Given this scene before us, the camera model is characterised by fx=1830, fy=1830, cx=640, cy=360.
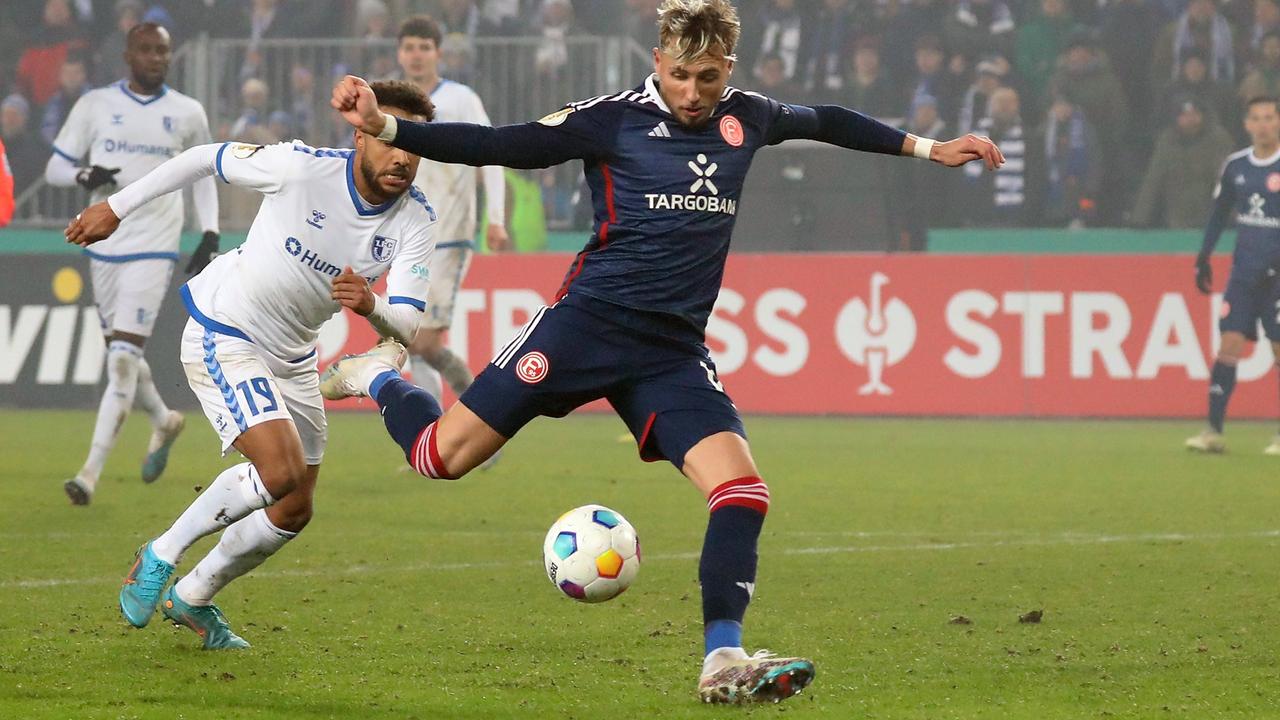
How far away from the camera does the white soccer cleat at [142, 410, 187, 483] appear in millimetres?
10289

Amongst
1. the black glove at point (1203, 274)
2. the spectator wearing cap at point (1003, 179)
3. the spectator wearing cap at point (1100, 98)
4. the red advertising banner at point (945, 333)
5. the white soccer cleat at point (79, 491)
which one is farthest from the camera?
the spectator wearing cap at point (1100, 98)

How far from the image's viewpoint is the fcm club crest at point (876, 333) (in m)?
14.9

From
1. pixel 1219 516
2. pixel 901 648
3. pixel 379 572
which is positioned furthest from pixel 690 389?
pixel 1219 516

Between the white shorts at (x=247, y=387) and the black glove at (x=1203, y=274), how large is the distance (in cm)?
883

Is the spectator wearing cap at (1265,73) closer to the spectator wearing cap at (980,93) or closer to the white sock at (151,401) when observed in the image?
the spectator wearing cap at (980,93)

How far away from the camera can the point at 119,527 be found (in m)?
8.50

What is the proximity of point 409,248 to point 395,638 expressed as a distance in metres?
1.26

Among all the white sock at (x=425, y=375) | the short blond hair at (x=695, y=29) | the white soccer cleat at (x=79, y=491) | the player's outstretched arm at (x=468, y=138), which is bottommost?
the white soccer cleat at (x=79, y=491)

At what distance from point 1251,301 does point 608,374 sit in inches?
358

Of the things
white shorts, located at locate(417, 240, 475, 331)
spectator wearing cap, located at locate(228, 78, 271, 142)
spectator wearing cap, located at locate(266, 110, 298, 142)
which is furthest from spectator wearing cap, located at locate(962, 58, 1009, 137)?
white shorts, located at locate(417, 240, 475, 331)

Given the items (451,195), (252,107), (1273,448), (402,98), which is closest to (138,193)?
(402,98)

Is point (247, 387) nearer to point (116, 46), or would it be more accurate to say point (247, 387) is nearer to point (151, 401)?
point (151, 401)

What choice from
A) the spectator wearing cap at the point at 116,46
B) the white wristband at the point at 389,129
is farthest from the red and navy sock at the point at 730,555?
the spectator wearing cap at the point at 116,46

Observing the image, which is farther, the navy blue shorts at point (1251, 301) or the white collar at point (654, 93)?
the navy blue shorts at point (1251, 301)
